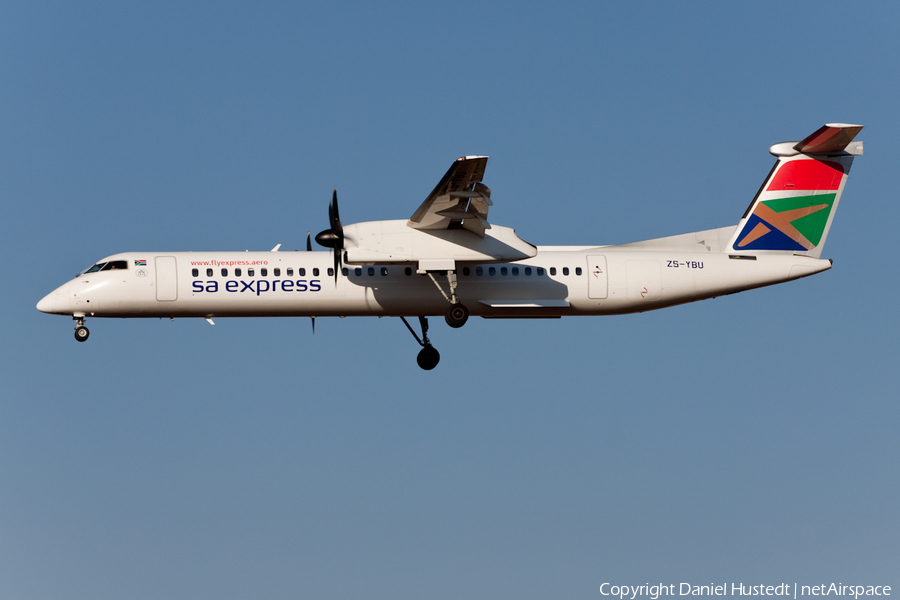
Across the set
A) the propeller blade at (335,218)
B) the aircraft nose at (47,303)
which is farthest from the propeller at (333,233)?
the aircraft nose at (47,303)

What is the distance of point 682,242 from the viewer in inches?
1147

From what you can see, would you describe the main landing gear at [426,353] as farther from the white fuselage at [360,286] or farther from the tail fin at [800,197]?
the tail fin at [800,197]

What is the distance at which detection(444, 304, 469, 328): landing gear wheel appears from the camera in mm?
27156

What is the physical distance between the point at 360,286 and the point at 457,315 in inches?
99.2

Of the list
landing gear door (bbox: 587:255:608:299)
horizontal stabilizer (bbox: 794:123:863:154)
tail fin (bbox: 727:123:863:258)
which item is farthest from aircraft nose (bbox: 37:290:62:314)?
horizontal stabilizer (bbox: 794:123:863:154)

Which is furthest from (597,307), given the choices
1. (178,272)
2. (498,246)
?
(178,272)

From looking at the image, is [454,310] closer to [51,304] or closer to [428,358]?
[428,358]

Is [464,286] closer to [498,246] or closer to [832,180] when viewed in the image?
[498,246]

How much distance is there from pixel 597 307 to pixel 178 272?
10.6 meters

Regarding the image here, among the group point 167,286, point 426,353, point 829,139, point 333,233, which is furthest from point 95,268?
point 829,139

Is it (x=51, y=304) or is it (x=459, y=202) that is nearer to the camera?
(x=459, y=202)

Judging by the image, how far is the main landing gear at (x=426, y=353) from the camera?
29.2 metres

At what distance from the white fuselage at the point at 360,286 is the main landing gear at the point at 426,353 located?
1.54m

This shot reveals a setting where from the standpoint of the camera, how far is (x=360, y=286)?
27359 millimetres
